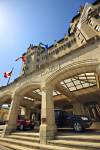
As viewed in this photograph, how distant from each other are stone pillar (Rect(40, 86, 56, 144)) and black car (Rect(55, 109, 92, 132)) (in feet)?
5.59

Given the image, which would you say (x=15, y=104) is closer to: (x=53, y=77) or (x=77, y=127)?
(x=53, y=77)

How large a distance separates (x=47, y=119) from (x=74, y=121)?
2.25m

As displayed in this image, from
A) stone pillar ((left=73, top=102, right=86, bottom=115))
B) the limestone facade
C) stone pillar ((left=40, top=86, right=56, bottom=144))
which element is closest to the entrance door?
the limestone facade

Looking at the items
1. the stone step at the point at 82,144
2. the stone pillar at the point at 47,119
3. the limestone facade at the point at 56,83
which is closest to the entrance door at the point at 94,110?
the limestone facade at the point at 56,83

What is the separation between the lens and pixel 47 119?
10.5 m

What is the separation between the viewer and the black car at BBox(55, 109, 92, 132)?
10.7 metres

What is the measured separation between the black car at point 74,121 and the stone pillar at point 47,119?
1.70 m

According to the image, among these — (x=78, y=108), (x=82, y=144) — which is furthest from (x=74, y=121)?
(x=78, y=108)

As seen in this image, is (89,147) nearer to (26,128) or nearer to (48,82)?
(48,82)

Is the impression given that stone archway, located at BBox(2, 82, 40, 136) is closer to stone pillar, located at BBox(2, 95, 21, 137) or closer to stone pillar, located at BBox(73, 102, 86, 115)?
stone pillar, located at BBox(2, 95, 21, 137)

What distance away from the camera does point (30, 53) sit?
45.8m

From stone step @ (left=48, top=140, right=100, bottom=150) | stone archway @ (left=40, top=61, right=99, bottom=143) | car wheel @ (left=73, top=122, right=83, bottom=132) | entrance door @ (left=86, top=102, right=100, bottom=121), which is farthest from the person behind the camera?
entrance door @ (left=86, top=102, right=100, bottom=121)

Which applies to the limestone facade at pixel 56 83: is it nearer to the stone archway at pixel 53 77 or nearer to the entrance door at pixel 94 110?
the stone archway at pixel 53 77

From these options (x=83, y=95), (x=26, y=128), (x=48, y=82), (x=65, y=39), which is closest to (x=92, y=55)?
(x=48, y=82)
